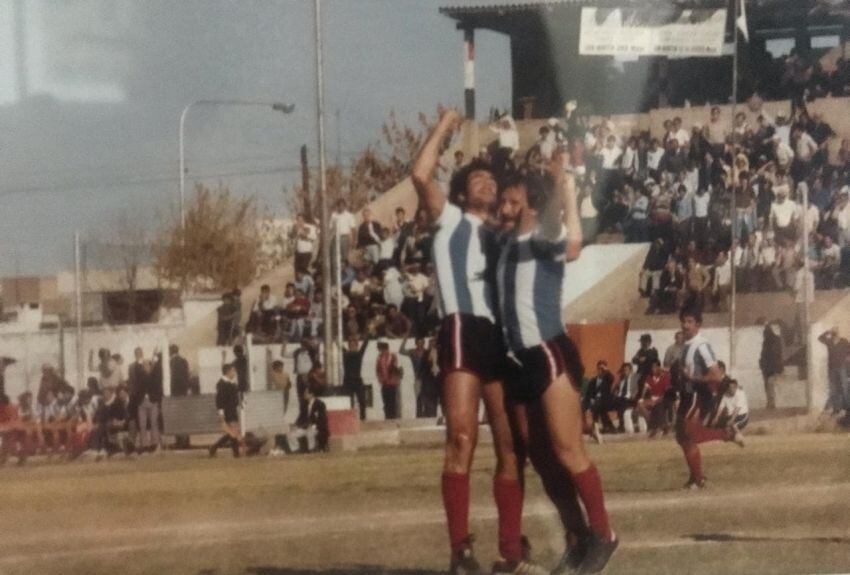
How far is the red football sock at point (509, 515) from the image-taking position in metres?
7.59

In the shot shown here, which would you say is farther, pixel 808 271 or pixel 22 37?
pixel 808 271

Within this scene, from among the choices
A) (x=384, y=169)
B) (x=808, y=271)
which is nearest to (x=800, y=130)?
(x=808, y=271)

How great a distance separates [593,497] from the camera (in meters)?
7.55

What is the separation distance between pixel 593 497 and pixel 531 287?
91 centimetres

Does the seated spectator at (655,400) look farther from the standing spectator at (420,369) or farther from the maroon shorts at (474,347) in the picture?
the standing spectator at (420,369)

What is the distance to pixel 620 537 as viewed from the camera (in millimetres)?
7781

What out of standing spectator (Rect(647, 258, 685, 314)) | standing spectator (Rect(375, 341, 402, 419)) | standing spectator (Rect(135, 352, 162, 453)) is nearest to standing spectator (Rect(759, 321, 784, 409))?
standing spectator (Rect(647, 258, 685, 314))

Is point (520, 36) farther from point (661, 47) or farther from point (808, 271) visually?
point (808, 271)

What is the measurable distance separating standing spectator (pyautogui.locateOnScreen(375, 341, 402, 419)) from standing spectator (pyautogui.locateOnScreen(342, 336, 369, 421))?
8cm

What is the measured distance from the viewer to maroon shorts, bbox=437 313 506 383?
24.6ft

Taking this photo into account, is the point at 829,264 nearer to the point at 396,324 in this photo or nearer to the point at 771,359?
the point at 771,359

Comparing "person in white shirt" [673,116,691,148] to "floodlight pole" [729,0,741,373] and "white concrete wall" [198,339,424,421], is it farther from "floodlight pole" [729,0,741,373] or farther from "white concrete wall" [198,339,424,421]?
"white concrete wall" [198,339,424,421]

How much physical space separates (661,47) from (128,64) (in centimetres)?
232

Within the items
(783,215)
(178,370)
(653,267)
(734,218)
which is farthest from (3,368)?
(783,215)
